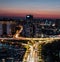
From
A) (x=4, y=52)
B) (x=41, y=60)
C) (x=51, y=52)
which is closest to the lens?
(x=41, y=60)

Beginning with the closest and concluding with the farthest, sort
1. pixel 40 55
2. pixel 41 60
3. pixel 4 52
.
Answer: pixel 41 60 → pixel 40 55 → pixel 4 52

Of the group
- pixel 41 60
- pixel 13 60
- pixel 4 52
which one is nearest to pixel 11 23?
pixel 4 52

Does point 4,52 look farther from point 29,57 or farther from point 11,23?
point 11,23

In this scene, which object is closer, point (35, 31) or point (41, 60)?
point (41, 60)

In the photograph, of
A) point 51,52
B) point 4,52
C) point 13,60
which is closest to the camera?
point 51,52

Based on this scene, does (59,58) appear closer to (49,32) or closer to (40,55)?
(40,55)

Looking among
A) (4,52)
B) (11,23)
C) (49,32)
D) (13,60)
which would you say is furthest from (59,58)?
(11,23)

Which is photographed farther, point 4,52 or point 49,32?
point 49,32

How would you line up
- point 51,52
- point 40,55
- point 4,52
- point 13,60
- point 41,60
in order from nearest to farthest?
point 41,60, point 40,55, point 51,52, point 13,60, point 4,52

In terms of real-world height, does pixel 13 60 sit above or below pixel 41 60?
below
